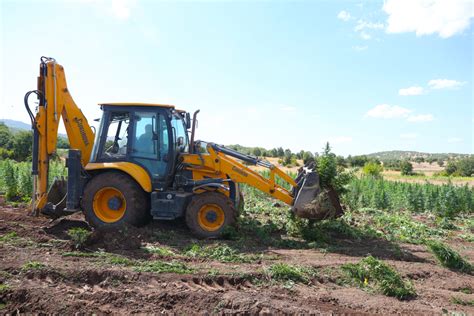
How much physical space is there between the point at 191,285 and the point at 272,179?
3.56m

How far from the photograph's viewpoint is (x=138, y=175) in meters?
7.65

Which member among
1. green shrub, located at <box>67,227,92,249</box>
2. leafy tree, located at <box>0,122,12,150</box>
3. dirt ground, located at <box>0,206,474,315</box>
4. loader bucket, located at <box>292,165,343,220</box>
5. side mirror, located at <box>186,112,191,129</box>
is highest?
leafy tree, located at <box>0,122,12,150</box>

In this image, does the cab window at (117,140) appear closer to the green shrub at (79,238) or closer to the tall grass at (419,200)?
the green shrub at (79,238)

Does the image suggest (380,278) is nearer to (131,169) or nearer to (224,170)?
(224,170)

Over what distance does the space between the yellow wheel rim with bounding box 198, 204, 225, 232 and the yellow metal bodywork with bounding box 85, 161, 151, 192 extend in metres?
1.16

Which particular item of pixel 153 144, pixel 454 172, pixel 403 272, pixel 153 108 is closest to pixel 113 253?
pixel 153 144

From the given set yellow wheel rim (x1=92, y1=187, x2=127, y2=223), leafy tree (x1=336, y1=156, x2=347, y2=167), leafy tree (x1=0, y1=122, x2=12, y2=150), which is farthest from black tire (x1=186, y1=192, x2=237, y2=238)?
leafy tree (x1=0, y1=122, x2=12, y2=150)

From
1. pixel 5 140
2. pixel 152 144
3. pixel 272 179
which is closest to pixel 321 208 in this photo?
pixel 272 179

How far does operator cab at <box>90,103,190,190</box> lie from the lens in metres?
7.79

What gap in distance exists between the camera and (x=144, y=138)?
7.83 metres

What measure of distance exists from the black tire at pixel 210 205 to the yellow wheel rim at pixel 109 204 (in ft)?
4.52

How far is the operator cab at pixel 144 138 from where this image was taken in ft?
25.6

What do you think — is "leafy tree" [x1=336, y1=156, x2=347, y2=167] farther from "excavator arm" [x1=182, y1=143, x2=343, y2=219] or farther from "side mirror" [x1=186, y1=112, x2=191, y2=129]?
"side mirror" [x1=186, y1=112, x2=191, y2=129]

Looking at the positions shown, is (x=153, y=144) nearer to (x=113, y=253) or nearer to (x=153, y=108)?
(x=153, y=108)
